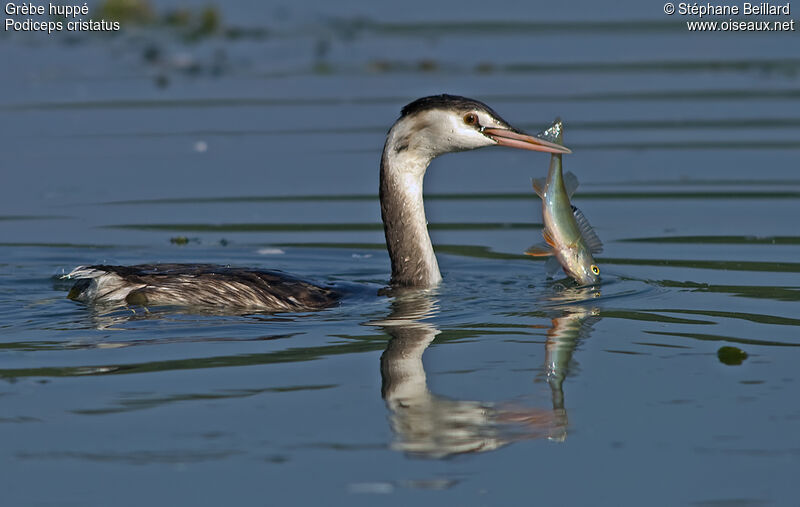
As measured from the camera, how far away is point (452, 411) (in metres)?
6.36

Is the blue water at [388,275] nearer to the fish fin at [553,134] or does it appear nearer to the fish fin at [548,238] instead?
the fish fin at [548,238]

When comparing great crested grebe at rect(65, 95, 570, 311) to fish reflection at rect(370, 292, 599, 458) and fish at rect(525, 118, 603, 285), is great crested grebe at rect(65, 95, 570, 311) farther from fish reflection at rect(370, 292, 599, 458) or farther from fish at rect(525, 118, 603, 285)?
fish reflection at rect(370, 292, 599, 458)

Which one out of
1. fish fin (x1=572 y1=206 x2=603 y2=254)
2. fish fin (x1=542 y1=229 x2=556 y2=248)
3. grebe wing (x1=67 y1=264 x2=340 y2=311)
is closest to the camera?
grebe wing (x1=67 y1=264 x2=340 y2=311)

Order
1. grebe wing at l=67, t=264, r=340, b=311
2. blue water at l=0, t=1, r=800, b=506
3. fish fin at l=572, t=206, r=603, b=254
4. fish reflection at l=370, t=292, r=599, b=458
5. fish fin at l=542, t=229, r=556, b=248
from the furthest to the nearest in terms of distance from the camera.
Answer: fish fin at l=572, t=206, r=603, b=254 < fish fin at l=542, t=229, r=556, b=248 < grebe wing at l=67, t=264, r=340, b=311 < fish reflection at l=370, t=292, r=599, b=458 < blue water at l=0, t=1, r=800, b=506

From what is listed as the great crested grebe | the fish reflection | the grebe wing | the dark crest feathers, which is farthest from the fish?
the grebe wing

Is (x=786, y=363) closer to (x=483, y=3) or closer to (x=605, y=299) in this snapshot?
(x=605, y=299)

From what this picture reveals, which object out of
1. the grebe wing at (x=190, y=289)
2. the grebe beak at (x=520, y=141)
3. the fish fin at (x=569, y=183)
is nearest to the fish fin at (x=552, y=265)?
the fish fin at (x=569, y=183)

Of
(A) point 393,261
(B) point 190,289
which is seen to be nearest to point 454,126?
(A) point 393,261

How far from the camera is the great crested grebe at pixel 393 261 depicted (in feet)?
27.5

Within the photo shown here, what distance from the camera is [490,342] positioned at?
7.62 metres

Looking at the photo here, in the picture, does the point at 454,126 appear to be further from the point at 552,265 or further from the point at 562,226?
the point at 552,265

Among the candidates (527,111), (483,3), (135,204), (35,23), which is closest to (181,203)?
(135,204)

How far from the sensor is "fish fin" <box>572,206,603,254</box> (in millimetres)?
8664

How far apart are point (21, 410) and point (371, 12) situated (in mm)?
16782
